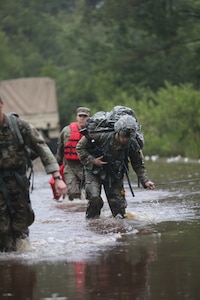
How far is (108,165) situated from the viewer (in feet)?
43.1

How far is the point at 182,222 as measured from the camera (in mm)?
12719

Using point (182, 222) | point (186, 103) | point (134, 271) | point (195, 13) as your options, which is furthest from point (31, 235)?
point (195, 13)

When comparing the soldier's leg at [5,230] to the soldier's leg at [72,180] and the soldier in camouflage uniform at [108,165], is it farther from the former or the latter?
the soldier's leg at [72,180]

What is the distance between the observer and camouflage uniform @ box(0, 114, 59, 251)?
33.6ft

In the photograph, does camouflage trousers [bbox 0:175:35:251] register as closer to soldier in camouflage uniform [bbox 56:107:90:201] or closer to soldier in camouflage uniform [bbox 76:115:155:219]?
soldier in camouflage uniform [bbox 76:115:155:219]

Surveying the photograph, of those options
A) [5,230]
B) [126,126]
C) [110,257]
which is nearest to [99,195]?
[126,126]

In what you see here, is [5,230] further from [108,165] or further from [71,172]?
[71,172]

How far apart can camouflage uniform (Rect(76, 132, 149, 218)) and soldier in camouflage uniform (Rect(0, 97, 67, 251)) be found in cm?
259

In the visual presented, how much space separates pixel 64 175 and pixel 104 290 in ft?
30.5

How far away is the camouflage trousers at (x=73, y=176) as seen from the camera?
17328 mm

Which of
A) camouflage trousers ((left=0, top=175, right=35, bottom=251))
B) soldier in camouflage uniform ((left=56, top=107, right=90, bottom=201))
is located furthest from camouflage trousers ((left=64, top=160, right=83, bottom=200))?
camouflage trousers ((left=0, top=175, right=35, bottom=251))

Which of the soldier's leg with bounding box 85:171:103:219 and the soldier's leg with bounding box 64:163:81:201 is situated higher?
the soldier's leg with bounding box 85:171:103:219

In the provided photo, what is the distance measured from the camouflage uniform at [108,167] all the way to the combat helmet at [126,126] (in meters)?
0.45

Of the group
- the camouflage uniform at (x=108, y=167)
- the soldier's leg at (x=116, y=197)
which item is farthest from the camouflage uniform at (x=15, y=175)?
the soldier's leg at (x=116, y=197)
